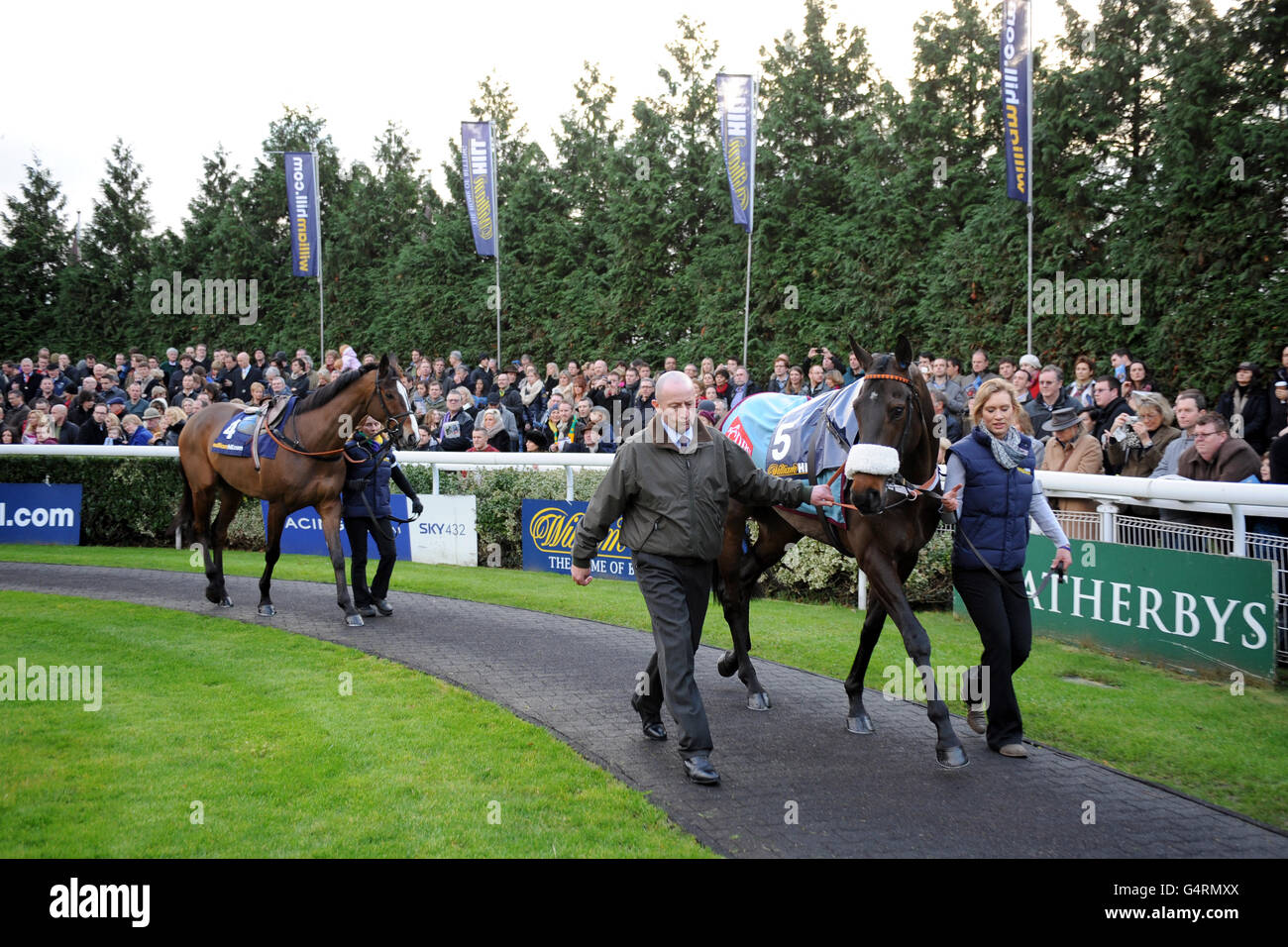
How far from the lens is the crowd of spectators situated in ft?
27.7

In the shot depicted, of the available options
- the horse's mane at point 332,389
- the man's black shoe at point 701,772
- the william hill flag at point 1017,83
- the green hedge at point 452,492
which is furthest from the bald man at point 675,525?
the william hill flag at point 1017,83

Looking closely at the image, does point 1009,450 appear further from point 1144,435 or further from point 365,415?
point 365,415

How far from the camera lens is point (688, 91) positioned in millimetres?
20500

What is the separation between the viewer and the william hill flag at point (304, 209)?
74.7 ft

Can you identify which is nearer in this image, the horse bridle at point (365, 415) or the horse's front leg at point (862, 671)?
the horse's front leg at point (862, 671)

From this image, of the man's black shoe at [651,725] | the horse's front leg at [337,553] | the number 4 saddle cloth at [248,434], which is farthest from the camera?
the number 4 saddle cloth at [248,434]

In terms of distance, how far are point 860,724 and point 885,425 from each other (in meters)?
1.76

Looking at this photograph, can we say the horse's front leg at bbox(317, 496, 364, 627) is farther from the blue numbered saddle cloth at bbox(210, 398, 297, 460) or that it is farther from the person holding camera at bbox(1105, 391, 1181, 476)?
the person holding camera at bbox(1105, 391, 1181, 476)

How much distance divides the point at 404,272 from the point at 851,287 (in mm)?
13627

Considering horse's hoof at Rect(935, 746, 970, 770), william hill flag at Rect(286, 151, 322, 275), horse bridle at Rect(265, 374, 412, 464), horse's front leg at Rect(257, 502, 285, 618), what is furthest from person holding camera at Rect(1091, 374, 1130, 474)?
william hill flag at Rect(286, 151, 322, 275)

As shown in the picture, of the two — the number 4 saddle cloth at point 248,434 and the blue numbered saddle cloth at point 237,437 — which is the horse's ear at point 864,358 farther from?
the blue numbered saddle cloth at point 237,437

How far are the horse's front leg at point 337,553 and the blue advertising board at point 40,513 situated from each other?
25.4 feet

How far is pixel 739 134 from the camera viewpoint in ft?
51.7
